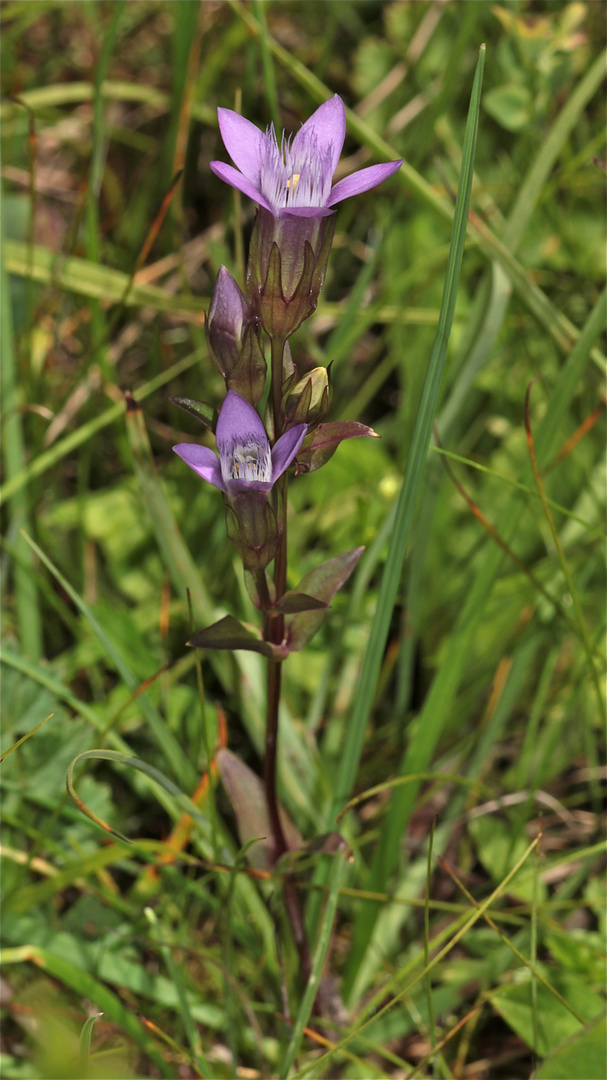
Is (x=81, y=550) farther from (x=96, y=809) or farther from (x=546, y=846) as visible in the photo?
(x=546, y=846)

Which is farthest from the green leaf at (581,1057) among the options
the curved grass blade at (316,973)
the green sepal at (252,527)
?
the green sepal at (252,527)

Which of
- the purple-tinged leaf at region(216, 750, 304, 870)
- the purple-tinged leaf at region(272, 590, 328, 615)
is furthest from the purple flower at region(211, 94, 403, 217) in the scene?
the purple-tinged leaf at region(216, 750, 304, 870)

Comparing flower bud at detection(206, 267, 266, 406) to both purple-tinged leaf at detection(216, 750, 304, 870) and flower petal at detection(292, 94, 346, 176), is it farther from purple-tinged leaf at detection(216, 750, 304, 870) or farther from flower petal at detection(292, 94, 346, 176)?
→ purple-tinged leaf at detection(216, 750, 304, 870)

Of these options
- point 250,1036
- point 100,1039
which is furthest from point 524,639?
point 100,1039

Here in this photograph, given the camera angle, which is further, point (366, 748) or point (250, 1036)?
point (366, 748)

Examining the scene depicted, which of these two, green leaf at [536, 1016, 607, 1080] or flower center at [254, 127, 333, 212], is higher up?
flower center at [254, 127, 333, 212]
